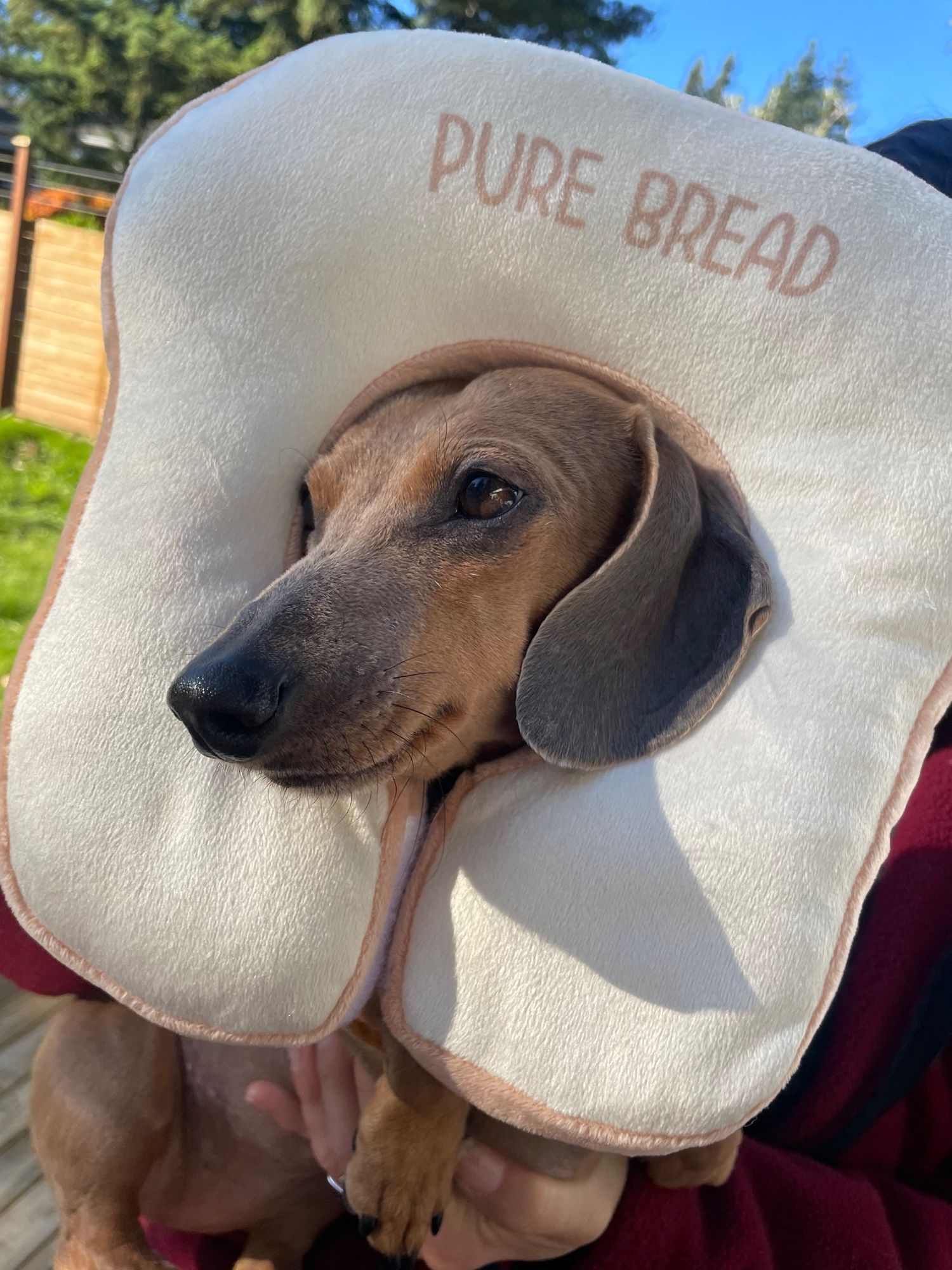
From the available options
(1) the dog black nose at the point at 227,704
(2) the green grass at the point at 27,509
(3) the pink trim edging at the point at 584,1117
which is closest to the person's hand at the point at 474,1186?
(3) the pink trim edging at the point at 584,1117

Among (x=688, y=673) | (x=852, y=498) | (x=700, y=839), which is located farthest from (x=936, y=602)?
(x=700, y=839)

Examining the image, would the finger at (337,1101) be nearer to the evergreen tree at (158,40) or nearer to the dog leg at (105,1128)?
the dog leg at (105,1128)

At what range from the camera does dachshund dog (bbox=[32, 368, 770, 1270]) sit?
1.24m

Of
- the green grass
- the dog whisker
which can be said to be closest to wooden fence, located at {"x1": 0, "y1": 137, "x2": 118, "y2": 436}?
the green grass

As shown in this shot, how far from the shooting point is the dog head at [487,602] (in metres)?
1.21

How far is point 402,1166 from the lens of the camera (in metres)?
1.37

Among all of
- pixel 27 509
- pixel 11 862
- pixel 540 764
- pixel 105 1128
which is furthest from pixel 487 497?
pixel 27 509

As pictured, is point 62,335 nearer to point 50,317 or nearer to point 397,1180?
point 50,317

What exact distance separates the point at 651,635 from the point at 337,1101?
92 centimetres

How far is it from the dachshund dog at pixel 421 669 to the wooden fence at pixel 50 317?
7684mm

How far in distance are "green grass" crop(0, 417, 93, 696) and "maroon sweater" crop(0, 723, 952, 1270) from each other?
2.96 m

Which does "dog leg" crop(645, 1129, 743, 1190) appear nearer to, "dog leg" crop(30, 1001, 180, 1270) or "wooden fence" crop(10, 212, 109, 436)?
"dog leg" crop(30, 1001, 180, 1270)

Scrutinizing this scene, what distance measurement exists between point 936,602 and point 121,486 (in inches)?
42.9

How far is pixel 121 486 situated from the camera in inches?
51.9
